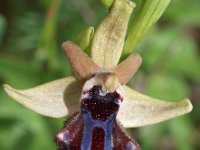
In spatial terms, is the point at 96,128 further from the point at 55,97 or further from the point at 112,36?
the point at 112,36

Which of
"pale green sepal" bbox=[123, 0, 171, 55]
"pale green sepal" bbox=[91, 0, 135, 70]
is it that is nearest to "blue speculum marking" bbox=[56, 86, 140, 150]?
"pale green sepal" bbox=[91, 0, 135, 70]

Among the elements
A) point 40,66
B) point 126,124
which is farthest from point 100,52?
point 40,66

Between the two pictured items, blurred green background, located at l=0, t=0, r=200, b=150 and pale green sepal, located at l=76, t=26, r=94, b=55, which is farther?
blurred green background, located at l=0, t=0, r=200, b=150

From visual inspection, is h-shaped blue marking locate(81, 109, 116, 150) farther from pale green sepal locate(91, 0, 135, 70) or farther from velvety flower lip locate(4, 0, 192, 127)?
pale green sepal locate(91, 0, 135, 70)

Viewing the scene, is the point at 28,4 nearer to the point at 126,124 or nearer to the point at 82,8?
the point at 82,8

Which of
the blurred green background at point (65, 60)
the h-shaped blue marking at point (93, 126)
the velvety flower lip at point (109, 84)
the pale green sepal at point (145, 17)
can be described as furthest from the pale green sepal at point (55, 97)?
the blurred green background at point (65, 60)

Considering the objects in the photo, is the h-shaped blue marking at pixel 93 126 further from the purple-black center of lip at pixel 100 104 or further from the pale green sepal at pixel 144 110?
the pale green sepal at pixel 144 110

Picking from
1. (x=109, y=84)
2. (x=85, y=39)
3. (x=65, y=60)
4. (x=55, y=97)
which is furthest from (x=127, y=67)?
(x=65, y=60)
